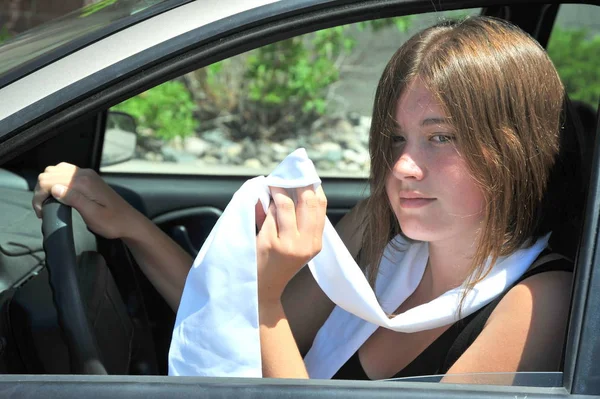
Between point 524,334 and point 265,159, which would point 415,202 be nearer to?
point 524,334

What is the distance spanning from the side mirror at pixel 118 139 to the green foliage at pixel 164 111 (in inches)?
140

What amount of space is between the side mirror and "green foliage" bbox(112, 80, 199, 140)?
3.56m

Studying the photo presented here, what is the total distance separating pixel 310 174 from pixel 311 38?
5297 millimetres

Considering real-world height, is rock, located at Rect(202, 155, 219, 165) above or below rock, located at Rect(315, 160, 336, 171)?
above

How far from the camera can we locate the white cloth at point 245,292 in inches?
59.6

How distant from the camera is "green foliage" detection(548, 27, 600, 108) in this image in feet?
22.5

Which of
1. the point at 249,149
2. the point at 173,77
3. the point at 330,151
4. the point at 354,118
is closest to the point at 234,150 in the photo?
the point at 249,149

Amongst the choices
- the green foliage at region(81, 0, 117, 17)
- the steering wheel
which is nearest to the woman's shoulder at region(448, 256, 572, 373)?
the steering wheel

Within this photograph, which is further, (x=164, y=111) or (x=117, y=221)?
(x=164, y=111)

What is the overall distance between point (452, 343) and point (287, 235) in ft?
1.52

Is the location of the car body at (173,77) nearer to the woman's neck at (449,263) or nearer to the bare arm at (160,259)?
the woman's neck at (449,263)

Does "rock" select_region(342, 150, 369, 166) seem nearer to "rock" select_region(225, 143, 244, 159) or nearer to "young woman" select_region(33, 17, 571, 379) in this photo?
"rock" select_region(225, 143, 244, 159)

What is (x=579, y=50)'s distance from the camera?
702 centimetres

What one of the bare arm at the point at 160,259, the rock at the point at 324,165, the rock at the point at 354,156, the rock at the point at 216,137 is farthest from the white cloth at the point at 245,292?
the rock at the point at 216,137
